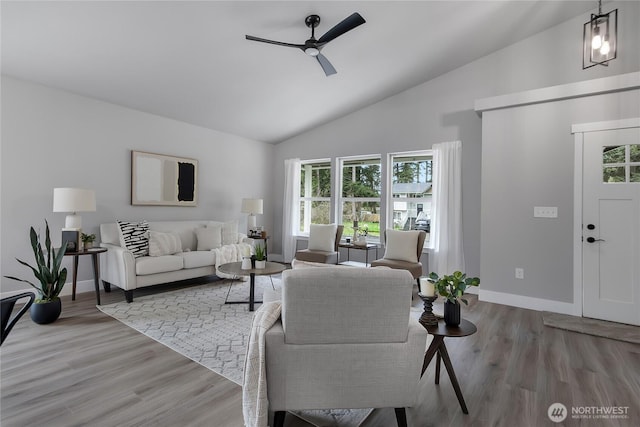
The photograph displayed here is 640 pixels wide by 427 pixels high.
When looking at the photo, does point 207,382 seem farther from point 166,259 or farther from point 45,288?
point 166,259

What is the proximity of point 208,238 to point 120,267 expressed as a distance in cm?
131

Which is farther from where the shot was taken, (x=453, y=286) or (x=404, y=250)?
(x=404, y=250)

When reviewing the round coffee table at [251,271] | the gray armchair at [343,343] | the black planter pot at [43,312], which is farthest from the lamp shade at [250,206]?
the gray armchair at [343,343]

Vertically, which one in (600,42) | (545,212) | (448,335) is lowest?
(448,335)

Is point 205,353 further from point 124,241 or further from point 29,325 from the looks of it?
point 124,241

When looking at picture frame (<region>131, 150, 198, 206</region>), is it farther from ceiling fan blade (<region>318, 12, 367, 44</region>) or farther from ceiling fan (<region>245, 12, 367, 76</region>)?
ceiling fan blade (<region>318, 12, 367, 44</region>)

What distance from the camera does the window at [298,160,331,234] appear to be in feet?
21.5

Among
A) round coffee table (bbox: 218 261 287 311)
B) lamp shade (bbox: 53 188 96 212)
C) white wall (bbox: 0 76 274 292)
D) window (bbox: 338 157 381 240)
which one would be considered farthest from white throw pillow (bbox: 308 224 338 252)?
lamp shade (bbox: 53 188 96 212)

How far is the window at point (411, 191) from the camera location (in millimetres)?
5395

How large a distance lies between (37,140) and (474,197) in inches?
227

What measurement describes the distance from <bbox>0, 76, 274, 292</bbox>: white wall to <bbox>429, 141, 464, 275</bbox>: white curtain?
152 inches

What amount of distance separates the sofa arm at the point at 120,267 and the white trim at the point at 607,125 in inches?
213

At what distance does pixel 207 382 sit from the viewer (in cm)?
217

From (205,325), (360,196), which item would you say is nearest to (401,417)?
(205,325)
